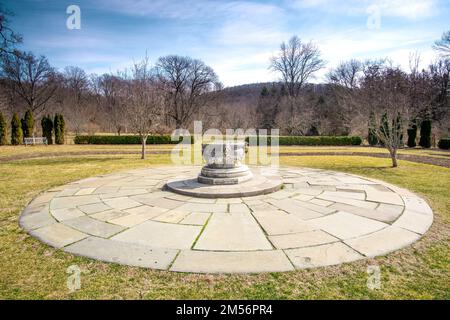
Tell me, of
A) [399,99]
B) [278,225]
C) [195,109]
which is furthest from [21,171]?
[195,109]

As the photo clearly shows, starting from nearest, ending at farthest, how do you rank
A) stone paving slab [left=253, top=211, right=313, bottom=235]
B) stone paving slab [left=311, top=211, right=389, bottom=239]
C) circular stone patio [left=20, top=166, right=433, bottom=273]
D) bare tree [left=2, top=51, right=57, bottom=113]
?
circular stone patio [left=20, top=166, right=433, bottom=273], stone paving slab [left=311, top=211, right=389, bottom=239], stone paving slab [left=253, top=211, right=313, bottom=235], bare tree [left=2, top=51, right=57, bottom=113]

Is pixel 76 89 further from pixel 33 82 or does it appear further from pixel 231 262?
pixel 231 262

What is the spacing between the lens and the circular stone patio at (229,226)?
10.7ft

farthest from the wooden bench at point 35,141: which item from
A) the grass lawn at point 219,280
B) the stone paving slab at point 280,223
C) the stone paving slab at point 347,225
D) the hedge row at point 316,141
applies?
the stone paving slab at point 347,225

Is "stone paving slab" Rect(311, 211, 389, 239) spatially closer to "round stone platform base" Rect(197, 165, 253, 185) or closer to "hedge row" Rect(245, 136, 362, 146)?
"round stone platform base" Rect(197, 165, 253, 185)

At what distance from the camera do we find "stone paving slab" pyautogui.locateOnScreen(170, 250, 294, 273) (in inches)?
118

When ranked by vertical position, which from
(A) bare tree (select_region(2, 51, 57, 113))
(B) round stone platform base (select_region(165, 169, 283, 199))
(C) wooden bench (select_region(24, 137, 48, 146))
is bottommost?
(B) round stone platform base (select_region(165, 169, 283, 199))

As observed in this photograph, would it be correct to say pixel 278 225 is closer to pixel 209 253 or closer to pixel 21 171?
pixel 209 253

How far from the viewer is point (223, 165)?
279 inches

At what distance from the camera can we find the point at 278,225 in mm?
4281

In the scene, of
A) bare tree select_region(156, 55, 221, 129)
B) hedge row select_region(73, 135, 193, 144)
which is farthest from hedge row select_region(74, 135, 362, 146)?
bare tree select_region(156, 55, 221, 129)

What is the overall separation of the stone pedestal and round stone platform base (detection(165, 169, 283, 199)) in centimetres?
13

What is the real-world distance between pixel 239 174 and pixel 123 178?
4.08 m

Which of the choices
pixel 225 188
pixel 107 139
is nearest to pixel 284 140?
pixel 107 139
